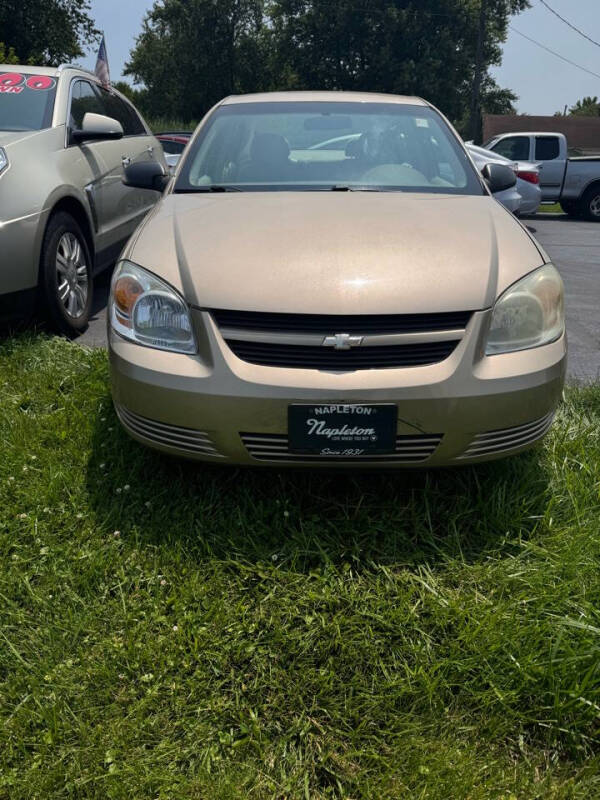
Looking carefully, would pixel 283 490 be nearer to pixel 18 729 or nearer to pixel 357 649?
pixel 357 649

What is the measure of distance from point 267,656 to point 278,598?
0.22 metres

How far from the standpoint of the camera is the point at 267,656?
197 centimetres

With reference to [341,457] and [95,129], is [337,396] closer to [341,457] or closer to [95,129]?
[341,457]

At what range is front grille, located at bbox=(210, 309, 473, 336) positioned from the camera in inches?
84.3

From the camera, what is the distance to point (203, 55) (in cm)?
4266

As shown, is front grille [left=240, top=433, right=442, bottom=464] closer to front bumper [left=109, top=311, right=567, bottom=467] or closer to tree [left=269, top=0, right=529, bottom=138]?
front bumper [left=109, top=311, right=567, bottom=467]

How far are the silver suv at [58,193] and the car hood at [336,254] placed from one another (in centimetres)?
122

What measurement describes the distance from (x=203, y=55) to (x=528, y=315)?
4580cm

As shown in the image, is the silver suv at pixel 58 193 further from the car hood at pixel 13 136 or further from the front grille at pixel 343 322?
the front grille at pixel 343 322

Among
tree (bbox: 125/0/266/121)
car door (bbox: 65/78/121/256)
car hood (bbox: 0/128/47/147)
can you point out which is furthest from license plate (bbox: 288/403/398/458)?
tree (bbox: 125/0/266/121)

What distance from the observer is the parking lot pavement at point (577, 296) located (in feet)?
13.9

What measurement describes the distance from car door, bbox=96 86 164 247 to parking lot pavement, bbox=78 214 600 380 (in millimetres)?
621

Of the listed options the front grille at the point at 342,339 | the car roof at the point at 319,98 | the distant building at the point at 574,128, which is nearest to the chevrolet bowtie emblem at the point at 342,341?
the front grille at the point at 342,339

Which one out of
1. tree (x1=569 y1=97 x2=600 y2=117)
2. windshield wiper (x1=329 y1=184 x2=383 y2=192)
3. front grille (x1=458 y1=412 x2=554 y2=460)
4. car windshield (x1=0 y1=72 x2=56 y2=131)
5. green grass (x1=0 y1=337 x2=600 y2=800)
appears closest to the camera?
green grass (x1=0 y1=337 x2=600 y2=800)
